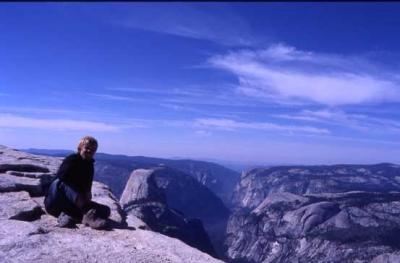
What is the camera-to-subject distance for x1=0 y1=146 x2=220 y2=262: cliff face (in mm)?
15398

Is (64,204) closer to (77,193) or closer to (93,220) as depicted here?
(77,193)

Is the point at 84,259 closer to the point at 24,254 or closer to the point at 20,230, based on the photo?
the point at 24,254

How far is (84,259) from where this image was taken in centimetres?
1535

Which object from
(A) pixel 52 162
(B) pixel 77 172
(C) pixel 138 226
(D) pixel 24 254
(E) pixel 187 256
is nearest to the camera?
(D) pixel 24 254

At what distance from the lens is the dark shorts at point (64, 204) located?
19516 mm

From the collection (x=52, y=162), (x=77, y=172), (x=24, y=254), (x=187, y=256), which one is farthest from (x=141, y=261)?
(x=52, y=162)

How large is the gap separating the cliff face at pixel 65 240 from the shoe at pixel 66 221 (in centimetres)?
27

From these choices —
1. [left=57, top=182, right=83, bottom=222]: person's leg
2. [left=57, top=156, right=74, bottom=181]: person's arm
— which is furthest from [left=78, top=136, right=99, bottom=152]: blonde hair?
[left=57, top=182, right=83, bottom=222]: person's leg

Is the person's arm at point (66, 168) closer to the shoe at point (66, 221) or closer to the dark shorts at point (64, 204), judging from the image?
the dark shorts at point (64, 204)

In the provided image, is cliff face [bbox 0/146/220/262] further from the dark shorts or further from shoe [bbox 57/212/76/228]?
the dark shorts

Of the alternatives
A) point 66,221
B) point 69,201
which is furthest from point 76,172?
point 66,221

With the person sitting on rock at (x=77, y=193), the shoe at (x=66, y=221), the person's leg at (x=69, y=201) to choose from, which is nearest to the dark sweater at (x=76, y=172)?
the person sitting on rock at (x=77, y=193)

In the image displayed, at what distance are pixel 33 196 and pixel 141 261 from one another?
33.9ft

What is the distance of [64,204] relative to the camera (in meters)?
19.9
